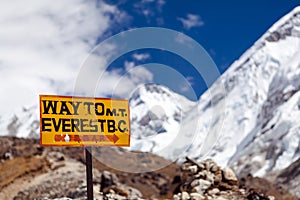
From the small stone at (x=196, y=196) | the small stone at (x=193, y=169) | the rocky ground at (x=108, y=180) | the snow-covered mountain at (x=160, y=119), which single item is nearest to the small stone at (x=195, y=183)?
the rocky ground at (x=108, y=180)

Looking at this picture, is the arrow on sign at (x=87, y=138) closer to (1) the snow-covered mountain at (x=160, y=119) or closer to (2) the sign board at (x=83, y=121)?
(2) the sign board at (x=83, y=121)

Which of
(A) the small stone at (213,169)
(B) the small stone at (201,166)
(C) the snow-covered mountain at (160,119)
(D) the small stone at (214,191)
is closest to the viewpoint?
(C) the snow-covered mountain at (160,119)

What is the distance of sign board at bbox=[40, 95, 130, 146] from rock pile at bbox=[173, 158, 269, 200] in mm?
16002

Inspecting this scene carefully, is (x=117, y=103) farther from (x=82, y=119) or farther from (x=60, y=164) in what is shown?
(x=60, y=164)

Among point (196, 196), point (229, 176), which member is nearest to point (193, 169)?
point (229, 176)

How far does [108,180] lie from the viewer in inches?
2002

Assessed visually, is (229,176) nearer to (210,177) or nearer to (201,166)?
(210,177)

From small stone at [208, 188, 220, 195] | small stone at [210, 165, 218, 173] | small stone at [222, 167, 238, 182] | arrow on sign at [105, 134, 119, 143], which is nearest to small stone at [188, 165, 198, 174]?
small stone at [210, 165, 218, 173]

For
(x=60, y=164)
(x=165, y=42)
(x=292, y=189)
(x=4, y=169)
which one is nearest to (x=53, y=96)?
(x=165, y=42)

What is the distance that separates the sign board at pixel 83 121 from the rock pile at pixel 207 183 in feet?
52.5

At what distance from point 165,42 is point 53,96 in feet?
11.8

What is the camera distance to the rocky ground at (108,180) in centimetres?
3058

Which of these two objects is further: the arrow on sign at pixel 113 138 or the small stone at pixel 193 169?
the small stone at pixel 193 169

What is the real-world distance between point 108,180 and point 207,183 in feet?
67.8
